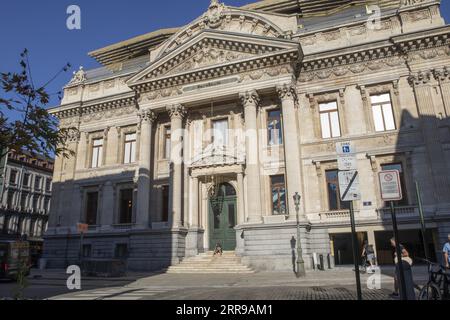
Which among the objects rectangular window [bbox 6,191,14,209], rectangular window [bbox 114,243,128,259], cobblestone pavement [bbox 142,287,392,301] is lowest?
cobblestone pavement [bbox 142,287,392,301]

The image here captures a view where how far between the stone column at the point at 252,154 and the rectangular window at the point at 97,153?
14.9m

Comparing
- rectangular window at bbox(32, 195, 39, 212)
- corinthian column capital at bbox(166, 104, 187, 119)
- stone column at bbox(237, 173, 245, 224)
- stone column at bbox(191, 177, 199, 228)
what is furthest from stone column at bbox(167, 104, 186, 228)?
rectangular window at bbox(32, 195, 39, 212)

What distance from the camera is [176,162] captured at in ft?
86.4

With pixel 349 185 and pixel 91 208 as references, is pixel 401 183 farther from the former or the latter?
pixel 91 208

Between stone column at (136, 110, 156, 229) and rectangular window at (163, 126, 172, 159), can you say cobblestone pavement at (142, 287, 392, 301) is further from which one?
rectangular window at (163, 126, 172, 159)

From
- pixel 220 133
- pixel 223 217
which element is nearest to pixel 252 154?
pixel 220 133

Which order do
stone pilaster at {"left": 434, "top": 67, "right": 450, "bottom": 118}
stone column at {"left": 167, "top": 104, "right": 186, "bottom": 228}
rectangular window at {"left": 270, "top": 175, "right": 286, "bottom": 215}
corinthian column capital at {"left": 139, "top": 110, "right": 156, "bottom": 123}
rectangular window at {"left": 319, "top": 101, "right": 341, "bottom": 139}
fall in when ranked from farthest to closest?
corinthian column capital at {"left": 139, "top": 110, "right": 156, "bottom": 123} → stone column at {"left": 167, "top": 104, "right": 186, "bottom": 228} → rectangular window at {"left": 319, "top": 101, "right": 341, "bottom": 139} → rectangular window at {"left": 270, "top": 175, "right": 286, "bottom": 215} → stone pilaster at {"left": 434, "top": 67, "right": 450, "bottom": 118}

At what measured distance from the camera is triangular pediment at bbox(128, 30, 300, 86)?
24484 mm

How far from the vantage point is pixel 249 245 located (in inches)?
869

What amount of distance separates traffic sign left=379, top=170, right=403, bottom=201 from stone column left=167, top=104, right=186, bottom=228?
1927 cm

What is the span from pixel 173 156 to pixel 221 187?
445cm

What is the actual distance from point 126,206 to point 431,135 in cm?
2358
